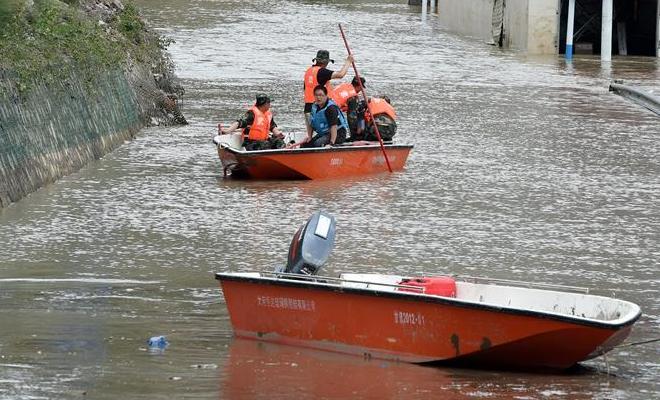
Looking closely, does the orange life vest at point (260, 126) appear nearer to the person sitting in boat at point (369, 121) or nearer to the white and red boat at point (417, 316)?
the person sitting in boat at point (369, 121)

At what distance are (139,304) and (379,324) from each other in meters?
3.00

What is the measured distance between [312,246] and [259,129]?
9326mm

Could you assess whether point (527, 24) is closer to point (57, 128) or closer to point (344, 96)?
point (344, 96)

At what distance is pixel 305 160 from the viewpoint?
67.6ft

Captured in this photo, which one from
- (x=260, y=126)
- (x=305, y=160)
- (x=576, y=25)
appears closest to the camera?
(x=305, y=160)

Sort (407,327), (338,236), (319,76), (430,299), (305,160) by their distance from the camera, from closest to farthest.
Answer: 1. (430,299)
2. (407,327)
3. (338,236)
4. (305,160)
5. (319,76)

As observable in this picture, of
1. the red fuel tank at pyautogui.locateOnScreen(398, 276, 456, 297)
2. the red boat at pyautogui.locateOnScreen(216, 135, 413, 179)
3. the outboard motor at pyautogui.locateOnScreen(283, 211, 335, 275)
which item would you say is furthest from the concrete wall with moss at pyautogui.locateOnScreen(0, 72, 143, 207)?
the red fuel tank at pyautogui.locateOnScreen(398, 276, 456, 297)

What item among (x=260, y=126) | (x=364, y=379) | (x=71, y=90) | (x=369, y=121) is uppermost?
(x=71, y=90)

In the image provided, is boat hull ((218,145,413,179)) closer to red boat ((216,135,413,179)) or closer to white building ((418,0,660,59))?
red boat ((216,135,413,179))

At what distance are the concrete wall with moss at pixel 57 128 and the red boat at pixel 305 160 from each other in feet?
7.34

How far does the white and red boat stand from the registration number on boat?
0.01 m

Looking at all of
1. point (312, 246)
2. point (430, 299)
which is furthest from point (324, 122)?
point (430, 299)

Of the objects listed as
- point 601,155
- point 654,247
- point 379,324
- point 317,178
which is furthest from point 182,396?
point 601,155

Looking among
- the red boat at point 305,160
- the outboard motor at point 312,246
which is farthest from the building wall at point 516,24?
the outboard motor at point 312,246
